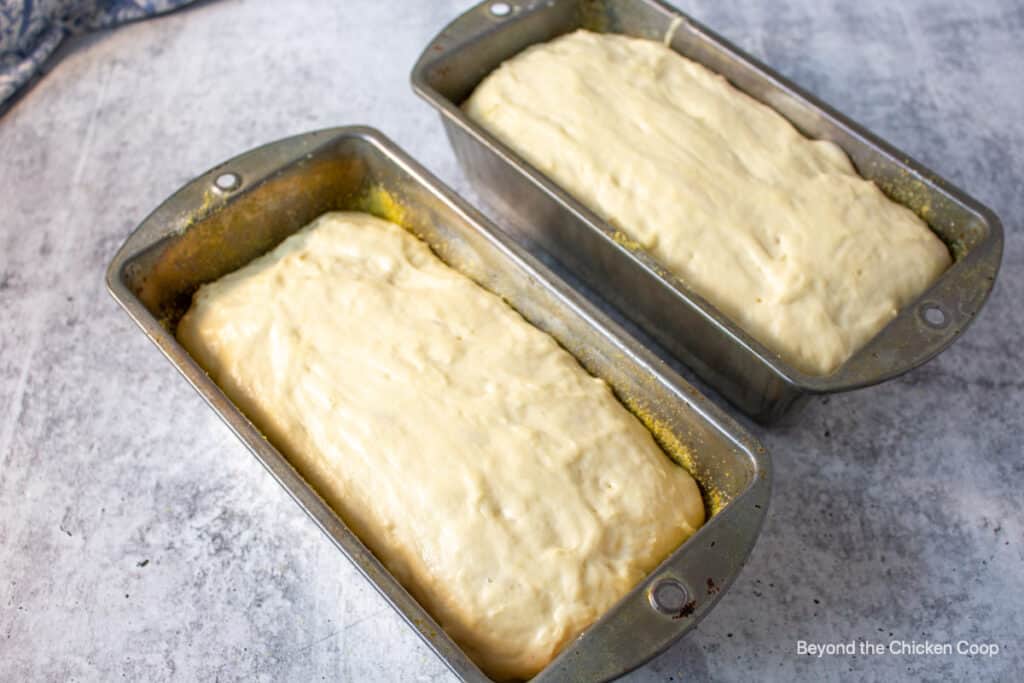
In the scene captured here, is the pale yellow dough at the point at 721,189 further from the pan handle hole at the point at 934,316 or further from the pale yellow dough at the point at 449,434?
the pale yellow dough at the point at 449,434

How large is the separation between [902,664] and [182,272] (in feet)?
5.58

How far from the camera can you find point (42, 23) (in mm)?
2781

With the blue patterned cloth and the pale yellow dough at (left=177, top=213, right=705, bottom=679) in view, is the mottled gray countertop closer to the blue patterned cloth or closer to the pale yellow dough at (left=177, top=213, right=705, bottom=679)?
the blue patterned cloth

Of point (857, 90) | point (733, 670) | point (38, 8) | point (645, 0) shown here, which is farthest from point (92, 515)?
point (857, 90)

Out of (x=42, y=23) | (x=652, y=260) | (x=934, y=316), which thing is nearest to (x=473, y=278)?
(x=652, y=260)

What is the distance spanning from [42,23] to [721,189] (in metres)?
2.14

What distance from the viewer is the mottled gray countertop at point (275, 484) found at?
1.82 meters

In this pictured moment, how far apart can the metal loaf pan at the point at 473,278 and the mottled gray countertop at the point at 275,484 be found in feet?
1.08

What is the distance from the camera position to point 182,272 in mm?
2023

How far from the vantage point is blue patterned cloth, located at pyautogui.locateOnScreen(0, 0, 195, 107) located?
271 cm

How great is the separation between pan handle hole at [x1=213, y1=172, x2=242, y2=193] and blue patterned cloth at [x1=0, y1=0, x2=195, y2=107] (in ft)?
3.80

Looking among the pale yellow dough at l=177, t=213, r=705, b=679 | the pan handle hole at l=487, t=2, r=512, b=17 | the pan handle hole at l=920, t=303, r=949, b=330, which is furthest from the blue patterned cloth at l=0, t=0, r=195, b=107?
the pan handle hole at l=920, t=303, r=949, b=330

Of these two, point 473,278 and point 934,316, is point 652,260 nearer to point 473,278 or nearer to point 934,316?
point 473,278

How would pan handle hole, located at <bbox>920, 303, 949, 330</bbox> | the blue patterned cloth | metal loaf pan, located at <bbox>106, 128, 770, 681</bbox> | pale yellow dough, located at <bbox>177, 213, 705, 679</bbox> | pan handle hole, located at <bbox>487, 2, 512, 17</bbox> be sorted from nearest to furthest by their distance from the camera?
metal loaf pan, located at <bbox>106, 128, 770, 681</bbox>, pale yellow dough, located at <bbox>177, 213, 705, 679</bbox>, pan handle hole, located at <bbox>920, 303, 949, 330</bbox>, pan handle hole, located at <bbox>487, 2, 512, 17</bbox>, the blue patterned cloth
